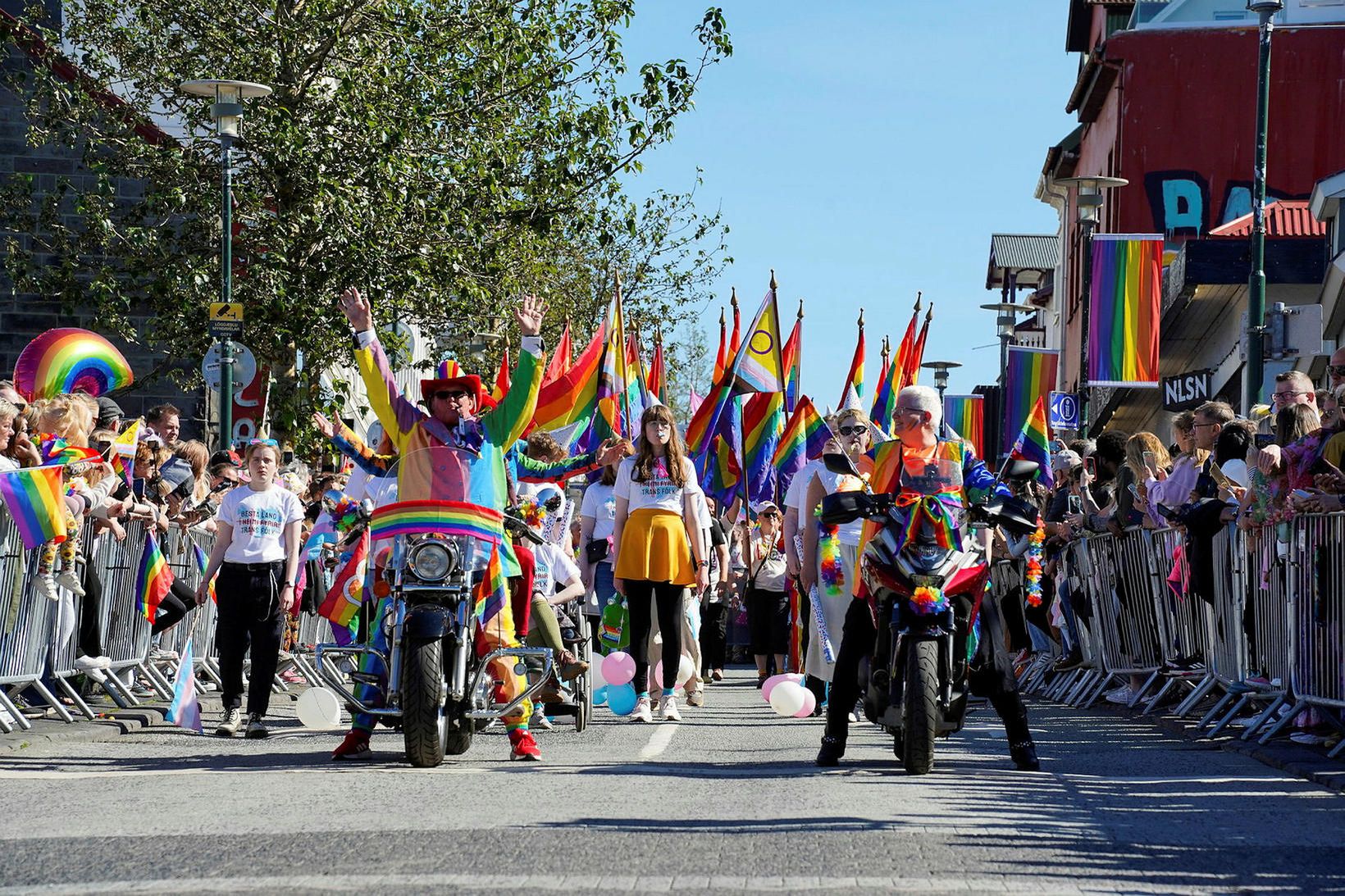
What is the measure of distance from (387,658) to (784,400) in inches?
590

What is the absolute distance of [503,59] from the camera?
27.7 metres

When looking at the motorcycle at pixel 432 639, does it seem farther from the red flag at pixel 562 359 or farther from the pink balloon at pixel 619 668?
the red flag at pixel 562 359

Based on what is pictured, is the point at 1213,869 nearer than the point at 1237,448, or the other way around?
the point at 1213,869

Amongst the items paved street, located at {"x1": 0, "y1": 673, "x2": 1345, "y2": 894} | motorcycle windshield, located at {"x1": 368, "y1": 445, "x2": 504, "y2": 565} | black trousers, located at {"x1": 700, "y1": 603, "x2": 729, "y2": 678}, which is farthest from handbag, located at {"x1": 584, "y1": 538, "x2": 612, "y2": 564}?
black trousers, located at {"x1": 700, "y1": 603, "x2": 729, "y2": 678}

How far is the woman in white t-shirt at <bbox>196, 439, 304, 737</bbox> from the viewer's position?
13.0m

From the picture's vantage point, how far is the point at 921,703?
9562mm

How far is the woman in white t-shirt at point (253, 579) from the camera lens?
13.0 m

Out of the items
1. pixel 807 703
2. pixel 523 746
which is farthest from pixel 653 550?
pixel 523 746

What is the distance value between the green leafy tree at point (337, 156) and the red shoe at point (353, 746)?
51.7 ft

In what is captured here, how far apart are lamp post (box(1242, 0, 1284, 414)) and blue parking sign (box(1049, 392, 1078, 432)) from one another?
501 cm

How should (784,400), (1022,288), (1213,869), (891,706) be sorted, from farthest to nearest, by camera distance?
(1022,288), (784,400), (891,706), (1213,869)

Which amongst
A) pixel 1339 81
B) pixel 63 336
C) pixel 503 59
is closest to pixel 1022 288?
pixel 1339 81

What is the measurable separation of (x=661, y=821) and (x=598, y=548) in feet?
29.2

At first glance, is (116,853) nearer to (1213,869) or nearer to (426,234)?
(1213,869)
